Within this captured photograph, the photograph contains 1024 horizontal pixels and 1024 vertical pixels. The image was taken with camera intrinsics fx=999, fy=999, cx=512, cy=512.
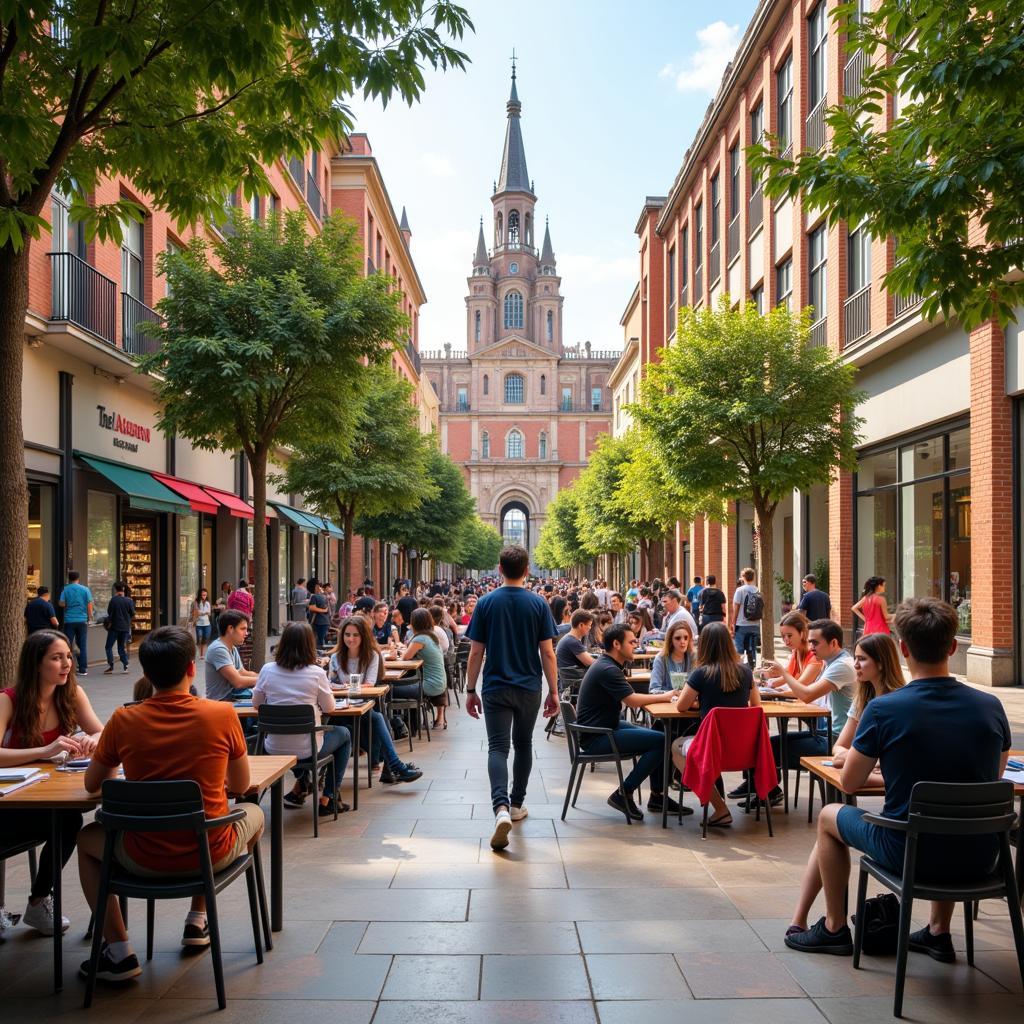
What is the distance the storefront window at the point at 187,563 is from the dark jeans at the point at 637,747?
17.0m

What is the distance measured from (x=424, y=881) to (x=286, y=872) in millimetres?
932

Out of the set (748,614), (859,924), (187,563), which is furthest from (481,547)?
(859,924)

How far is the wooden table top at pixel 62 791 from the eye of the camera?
4.36 metres

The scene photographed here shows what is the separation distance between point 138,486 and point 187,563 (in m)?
5.96

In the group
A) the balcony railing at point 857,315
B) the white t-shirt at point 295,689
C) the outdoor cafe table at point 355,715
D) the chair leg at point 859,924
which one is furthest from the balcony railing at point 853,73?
the chair leg at point 859,924

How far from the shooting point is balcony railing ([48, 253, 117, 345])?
51.6 ft

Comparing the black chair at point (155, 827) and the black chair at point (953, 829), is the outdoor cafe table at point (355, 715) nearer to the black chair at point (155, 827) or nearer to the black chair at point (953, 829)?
the black chair at point (155, 827)

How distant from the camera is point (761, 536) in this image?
1605cm

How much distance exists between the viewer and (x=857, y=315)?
62.4 feet

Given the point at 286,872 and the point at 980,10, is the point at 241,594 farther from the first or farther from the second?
the point at 980,10

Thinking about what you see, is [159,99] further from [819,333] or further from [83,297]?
[819,333]

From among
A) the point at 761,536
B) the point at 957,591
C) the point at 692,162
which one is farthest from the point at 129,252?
the point at 692,162

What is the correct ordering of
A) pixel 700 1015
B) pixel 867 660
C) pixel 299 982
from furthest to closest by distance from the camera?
pixel 867 660 < pixel 299 982 < pixel 700 1015

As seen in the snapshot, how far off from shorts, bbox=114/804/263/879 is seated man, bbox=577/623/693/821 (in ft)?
11.0
